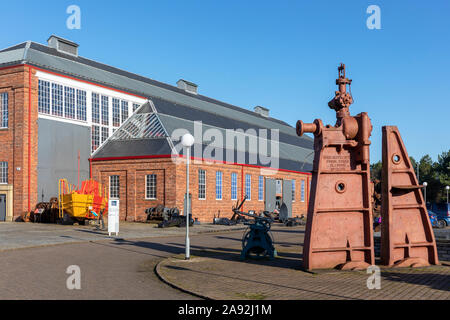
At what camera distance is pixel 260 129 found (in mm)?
54688

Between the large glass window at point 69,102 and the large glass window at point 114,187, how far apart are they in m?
5.71

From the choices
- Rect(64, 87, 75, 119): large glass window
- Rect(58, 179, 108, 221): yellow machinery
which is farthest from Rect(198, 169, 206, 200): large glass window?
Rect(64, 87, 75, 119): large glass window

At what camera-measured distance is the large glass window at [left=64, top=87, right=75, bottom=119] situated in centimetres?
3513

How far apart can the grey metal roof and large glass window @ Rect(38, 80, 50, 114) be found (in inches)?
49.4

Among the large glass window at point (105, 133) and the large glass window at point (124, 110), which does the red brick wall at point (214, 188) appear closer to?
the large glass window at point (105, 133)

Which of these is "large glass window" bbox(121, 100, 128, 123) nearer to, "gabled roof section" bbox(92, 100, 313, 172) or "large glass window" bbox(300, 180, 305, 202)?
"gabled roof section" bbox(92, 100, 313, 172)

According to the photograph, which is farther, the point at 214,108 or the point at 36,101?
the point at 214,108

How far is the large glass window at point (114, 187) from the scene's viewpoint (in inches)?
1383

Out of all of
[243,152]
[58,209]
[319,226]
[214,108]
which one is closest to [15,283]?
[319,226]

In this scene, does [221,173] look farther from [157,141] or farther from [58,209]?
[58,209]

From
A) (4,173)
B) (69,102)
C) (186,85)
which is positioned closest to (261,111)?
(186,85)

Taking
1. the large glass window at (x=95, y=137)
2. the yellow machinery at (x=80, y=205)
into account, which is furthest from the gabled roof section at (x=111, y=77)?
the yellow machinery at (x=80, y=205)

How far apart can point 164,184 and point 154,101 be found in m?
11.8
